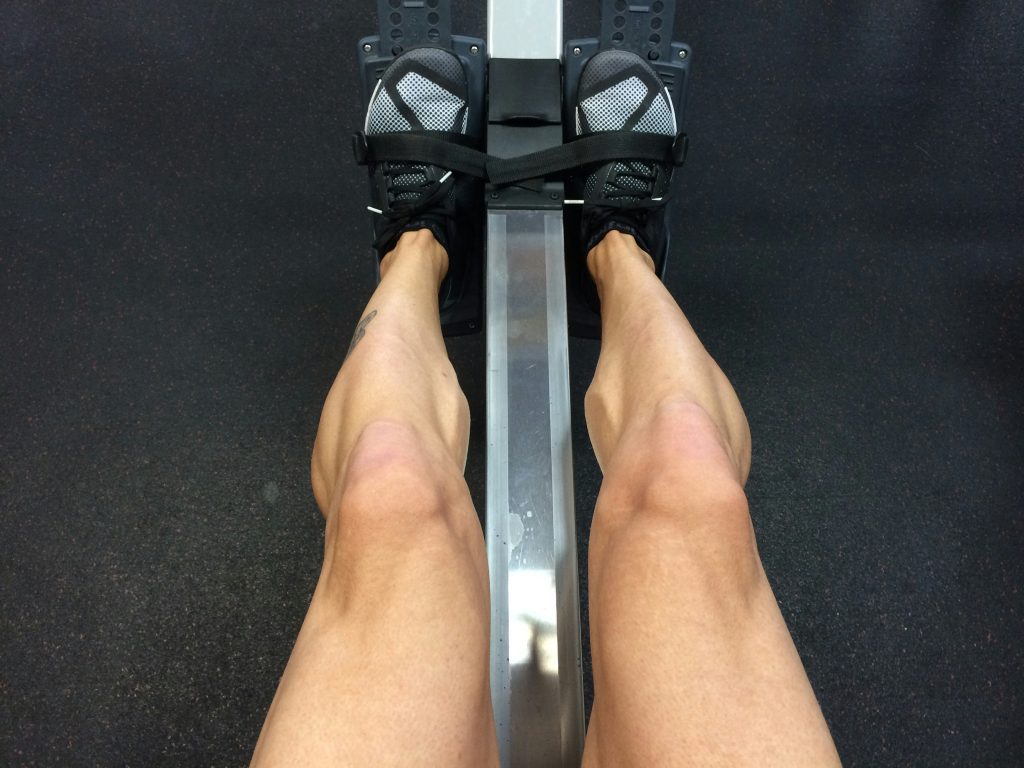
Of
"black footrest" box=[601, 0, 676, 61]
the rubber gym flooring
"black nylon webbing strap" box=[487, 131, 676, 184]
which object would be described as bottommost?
the rubber gym flooring

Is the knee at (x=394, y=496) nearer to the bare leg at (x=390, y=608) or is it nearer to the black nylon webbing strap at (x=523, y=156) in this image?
the bare leg at (x=390, y=608)

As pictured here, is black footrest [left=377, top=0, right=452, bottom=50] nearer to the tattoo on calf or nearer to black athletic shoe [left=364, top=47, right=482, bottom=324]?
black athletic shoe [left=364, top=47, right=482, bottom=324]

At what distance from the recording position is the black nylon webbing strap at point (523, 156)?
92 cm

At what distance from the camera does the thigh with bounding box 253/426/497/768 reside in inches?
17.8

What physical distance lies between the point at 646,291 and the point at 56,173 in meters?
1.11

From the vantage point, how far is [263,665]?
2.97ft

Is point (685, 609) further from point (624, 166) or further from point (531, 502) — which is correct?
point (624, 166)

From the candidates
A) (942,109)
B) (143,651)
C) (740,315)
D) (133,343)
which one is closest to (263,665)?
(143,651)

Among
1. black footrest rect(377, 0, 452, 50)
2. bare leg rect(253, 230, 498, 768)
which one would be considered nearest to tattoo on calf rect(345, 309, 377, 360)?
bare leg rect(253, 230, 498, 768)

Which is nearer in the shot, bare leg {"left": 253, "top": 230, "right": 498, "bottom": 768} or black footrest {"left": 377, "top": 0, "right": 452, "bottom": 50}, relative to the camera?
bare leg {"left": 253, "top": 230, "right": 498, "bottom": 768}

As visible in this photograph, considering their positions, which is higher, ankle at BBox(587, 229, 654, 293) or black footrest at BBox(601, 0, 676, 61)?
black footrest at BBox(601, 0, 676, 61)

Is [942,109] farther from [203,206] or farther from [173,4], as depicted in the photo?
[173,4]

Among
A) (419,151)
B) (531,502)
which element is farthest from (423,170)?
(531,502)

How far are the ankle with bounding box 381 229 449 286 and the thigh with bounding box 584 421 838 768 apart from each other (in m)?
0.45
